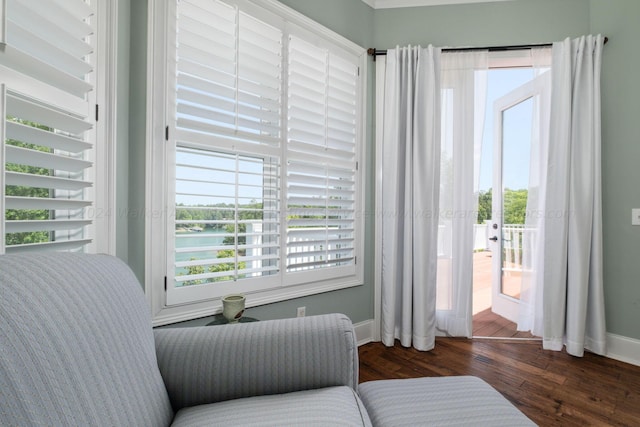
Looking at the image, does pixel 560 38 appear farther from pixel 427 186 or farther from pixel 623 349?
pixel 623 349

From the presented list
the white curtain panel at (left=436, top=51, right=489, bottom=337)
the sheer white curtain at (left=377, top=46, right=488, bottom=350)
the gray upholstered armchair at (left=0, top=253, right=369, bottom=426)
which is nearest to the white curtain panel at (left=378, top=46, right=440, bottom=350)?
the sheer white curtain at (left=377, top=46, right=488, bottom=350)

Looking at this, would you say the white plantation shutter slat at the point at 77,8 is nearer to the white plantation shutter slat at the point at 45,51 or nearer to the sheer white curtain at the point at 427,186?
the white plantation shutter slat at the point at 45,51

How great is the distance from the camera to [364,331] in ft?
7.96

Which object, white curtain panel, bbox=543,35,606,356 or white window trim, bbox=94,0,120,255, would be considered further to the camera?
white curtain panel, bbox=543,35,606,356

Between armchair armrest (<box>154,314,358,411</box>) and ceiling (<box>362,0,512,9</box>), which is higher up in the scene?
ceiling (<box>362,0,512,9</box>)

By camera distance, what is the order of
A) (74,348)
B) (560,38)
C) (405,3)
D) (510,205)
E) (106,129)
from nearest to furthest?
(74,348)
(106,129)
(560,38)
(405,3)
(510,205)

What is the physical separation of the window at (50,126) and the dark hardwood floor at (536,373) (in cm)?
173

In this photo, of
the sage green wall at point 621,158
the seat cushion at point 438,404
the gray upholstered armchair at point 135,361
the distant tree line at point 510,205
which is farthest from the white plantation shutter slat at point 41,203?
the sage green wall at point 621,158

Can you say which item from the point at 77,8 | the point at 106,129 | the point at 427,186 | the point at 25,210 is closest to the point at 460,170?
the point at 427,186

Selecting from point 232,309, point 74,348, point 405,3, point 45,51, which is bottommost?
point 232,309

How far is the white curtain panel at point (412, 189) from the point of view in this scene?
2295mm

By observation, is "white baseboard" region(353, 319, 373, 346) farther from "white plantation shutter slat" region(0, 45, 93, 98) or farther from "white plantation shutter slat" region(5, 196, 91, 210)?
"white plantation shutter slat" region(0, 45, 93, 98)

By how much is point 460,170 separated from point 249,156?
1.59 metres

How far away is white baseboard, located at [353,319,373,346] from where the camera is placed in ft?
7.80
